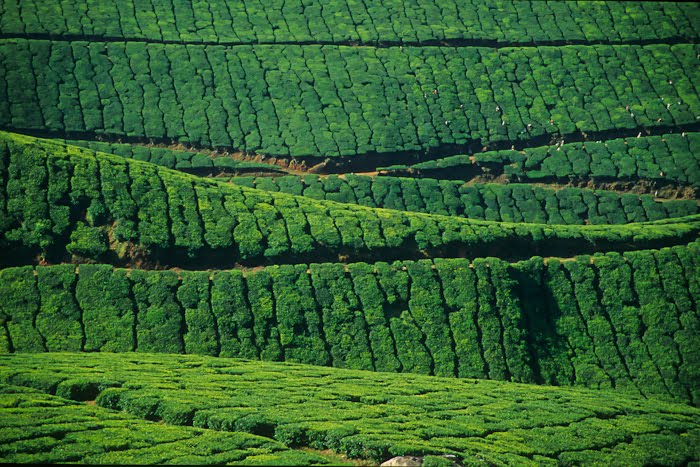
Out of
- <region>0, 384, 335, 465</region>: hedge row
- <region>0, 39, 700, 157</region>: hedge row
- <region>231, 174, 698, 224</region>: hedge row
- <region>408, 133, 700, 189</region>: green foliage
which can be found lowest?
<region>0, 384, 335, 465</region>: hedge row

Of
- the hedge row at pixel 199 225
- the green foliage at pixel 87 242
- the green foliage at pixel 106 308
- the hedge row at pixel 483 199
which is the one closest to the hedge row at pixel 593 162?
the hedge row at pixel 483 199

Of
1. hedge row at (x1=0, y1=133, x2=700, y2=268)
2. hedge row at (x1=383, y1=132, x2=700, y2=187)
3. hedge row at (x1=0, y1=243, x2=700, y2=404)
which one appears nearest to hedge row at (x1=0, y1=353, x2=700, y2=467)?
hedge row at (x1=0, y1=243, x2=700, y2=404)

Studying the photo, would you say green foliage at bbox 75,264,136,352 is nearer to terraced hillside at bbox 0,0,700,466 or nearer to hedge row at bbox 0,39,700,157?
terraced hillside at bbox 0,0,700,466

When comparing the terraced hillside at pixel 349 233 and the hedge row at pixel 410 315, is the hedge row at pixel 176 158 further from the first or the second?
the hedge row at pixel 410 315

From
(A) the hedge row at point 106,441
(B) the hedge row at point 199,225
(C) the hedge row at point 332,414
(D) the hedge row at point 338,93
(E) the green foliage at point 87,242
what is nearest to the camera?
(A) the hedge row at point 106,441

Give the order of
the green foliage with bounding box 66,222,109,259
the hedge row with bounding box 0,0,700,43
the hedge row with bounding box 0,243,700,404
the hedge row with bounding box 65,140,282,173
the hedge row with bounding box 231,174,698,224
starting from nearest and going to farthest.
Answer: the hedge row with bounding box 0,243,700,404, the green foliage with bounding box 66,222,109,259, the hedge row with bounding box 231,174,698,224, the hedge row with bounding box 65,140,282,173, the hedge row with bounding box 0,0,700,43

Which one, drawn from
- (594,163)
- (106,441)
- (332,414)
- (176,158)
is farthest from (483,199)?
(106,441)

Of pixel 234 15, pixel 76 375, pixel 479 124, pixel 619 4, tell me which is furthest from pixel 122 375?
pixel 619 4
